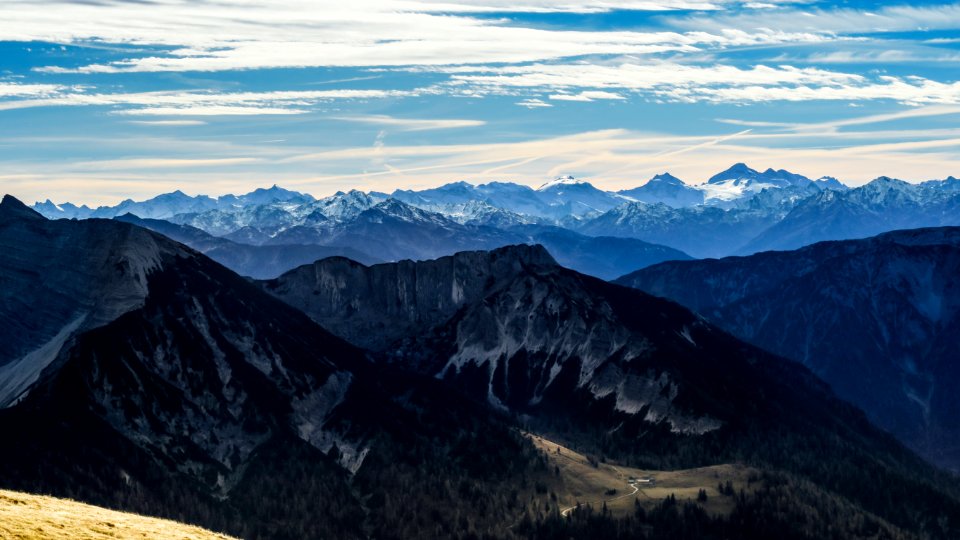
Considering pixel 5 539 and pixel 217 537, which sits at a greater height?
pixel 5 539

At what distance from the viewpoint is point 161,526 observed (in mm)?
126062

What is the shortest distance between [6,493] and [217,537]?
25221mm

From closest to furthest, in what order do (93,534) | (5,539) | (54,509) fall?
(5,539)
(93,534)
(54,509)

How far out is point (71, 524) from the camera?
110m

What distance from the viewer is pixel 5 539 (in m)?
97.7

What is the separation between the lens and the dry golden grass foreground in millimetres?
102750

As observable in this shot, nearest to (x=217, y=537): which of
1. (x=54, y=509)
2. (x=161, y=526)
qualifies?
(x=161, y=526)

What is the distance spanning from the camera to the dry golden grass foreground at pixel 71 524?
10275cm

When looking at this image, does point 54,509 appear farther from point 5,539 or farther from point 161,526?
point 5,539

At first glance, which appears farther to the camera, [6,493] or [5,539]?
[6,493]

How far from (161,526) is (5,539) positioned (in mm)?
29566

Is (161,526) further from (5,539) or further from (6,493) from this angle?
(5,539)

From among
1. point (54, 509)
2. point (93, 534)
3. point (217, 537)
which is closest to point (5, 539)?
point (93, 534)

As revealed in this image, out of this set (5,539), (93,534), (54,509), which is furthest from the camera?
(54,509)
